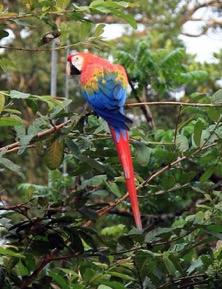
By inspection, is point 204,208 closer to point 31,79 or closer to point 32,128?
point 32,128

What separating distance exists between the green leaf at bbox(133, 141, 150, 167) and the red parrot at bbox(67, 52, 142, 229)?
0.14 ft

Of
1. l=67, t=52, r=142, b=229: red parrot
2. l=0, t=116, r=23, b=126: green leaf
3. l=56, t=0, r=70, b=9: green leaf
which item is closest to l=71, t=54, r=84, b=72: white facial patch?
l=67, t=52, r=142, b=229: red parrot

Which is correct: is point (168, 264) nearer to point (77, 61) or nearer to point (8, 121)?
point (8, 121)

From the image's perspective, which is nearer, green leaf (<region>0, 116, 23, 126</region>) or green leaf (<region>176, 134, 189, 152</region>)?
green leaf (<region>0, 116, 23, 126</region>)

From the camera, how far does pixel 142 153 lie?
139 cm

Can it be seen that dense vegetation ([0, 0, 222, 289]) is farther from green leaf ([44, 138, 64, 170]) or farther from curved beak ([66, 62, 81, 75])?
curved beak ([66, 62, 81, 75])

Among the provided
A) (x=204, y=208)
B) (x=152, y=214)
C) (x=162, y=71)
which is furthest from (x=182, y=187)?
(x=162, y=71)

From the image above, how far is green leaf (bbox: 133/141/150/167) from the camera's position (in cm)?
138

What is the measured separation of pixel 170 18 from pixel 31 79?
4.59ft

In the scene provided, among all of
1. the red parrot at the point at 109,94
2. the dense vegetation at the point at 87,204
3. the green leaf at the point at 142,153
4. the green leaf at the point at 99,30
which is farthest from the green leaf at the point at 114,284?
the green leaf at the point at 99,30

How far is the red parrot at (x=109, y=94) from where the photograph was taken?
1.34 metres

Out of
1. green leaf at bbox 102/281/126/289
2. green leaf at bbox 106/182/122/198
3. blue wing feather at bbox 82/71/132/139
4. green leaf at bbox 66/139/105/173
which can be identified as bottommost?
green leaf at bbox 102/281/126/289

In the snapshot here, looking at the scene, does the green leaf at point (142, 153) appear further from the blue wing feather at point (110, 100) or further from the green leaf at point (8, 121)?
the green leaf at point (8, 121)

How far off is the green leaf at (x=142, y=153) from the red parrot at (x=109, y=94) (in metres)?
0.04
